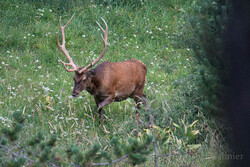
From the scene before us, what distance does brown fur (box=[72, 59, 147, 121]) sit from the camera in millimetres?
6023

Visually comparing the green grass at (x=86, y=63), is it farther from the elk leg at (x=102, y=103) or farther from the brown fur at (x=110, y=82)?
the brown fur at (x=110, y=82)

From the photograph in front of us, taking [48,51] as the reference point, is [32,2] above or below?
above

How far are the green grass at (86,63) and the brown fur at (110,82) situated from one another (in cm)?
29

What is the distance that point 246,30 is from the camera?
1.55 meters

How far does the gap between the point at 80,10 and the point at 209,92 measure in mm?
Answer: 7815

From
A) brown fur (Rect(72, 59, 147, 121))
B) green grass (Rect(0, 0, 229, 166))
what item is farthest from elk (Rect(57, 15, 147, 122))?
green grass (Rect(0, 0, 229, 166))

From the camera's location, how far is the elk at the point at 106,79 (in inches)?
235

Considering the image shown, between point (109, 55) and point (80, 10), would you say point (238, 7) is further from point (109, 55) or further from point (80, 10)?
point (80, 10)

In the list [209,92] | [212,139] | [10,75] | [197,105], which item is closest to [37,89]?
[10,75]

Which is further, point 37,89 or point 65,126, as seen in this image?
point 37,89

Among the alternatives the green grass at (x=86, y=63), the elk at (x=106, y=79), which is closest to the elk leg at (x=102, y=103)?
the elk at (x=106, y=79)

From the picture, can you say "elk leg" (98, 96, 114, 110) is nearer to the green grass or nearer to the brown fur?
the brown fur

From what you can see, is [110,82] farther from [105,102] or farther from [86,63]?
[86,63]

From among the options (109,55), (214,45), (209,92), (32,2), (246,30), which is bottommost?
(109,55)
